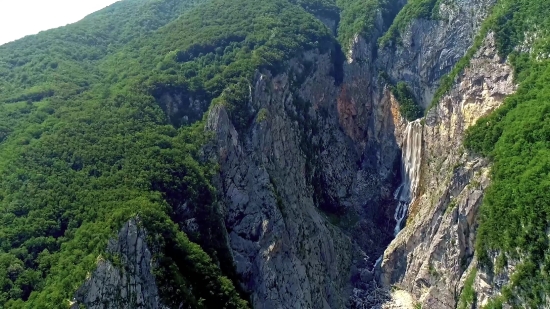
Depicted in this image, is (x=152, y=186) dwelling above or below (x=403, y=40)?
below

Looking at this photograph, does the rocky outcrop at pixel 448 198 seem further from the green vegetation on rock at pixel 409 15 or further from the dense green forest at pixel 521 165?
the green vegetation on rock at pixel 409 15

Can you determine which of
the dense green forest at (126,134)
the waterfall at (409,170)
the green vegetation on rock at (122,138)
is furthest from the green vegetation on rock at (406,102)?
the green vegetation on rock at (122,138)

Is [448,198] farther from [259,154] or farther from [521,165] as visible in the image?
[259,154]

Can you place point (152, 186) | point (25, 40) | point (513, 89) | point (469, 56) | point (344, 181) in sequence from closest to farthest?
point (152, 186) < point (513, 89) < point (469, 56) < point (344, 181) < point (25, 40)

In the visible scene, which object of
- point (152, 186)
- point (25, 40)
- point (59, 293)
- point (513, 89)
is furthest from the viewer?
point (25, 40)

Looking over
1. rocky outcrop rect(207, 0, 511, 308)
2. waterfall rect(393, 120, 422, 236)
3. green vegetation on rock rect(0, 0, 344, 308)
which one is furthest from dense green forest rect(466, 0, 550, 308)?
green vegetation on rock rect(0, 0, 344, 308)

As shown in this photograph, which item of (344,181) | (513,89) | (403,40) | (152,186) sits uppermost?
(403,40)

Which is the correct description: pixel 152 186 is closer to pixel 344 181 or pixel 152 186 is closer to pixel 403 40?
pixel 344 181

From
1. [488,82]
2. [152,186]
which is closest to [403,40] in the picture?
[488,82]
